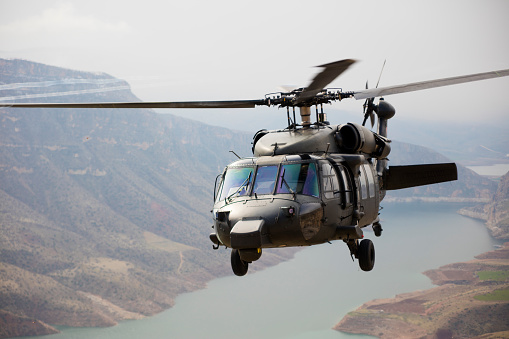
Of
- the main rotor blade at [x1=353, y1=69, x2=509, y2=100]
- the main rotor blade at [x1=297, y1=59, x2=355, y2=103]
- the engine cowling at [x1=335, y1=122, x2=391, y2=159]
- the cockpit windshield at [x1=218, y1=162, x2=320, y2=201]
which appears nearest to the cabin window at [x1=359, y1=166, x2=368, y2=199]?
the engine cowling at [x1=335, y1=122, x2=391, y2=159]

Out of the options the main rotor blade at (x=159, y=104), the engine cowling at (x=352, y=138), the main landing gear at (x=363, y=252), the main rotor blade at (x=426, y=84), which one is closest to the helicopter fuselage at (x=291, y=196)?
the engine cowling at (x=352, y=138)

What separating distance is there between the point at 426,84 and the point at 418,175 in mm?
6114

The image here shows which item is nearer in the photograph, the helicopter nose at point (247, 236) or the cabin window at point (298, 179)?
the helicopter nose at point (247, 236)

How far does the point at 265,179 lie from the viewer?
1538cm

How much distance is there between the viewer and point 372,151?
1927 centimetres

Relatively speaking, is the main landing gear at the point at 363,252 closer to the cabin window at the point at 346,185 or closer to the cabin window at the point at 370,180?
the cabin window at the point at 346,185

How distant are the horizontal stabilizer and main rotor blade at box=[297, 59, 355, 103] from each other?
22.3ft

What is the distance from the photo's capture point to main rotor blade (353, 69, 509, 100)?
14.4 meters

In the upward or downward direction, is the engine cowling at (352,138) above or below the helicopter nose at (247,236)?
above

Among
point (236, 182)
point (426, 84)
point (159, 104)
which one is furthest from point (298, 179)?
point (159, 104)

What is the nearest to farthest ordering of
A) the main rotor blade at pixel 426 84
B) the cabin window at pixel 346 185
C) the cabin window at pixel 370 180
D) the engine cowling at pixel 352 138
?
the main rotor blade at pixel 426 84, the cabin window at pixel 346 185, the engine cowling at pixel 352 138, the cabin window at pixel 370 180

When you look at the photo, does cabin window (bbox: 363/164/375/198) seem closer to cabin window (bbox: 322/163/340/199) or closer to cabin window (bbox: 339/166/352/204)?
cabin window (bbox: 339/166/352/204)

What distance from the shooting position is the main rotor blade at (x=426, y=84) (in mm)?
14414

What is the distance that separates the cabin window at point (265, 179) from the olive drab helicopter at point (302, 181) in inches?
1.0
